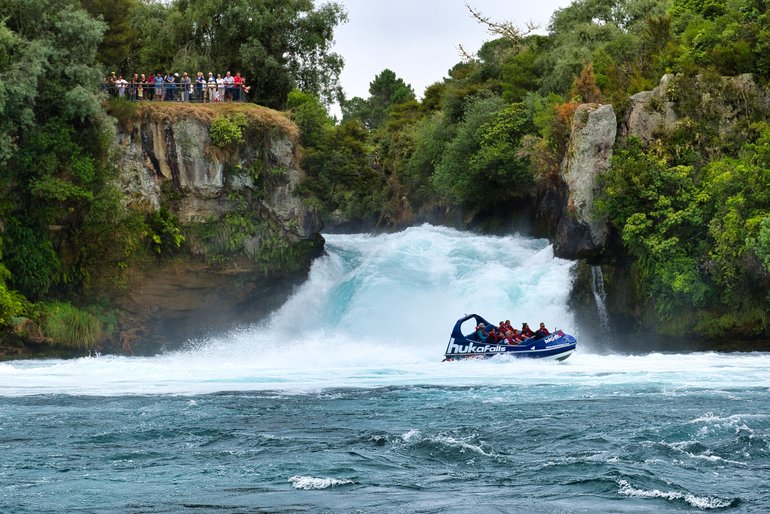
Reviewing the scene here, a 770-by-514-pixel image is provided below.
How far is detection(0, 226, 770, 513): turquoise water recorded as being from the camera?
15.7m

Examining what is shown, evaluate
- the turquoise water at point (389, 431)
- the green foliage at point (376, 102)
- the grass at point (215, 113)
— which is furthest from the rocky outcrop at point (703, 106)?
the green foliage at point (376, 102)

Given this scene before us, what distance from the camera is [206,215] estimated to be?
138ft

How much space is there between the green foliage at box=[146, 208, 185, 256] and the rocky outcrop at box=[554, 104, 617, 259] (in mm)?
14305

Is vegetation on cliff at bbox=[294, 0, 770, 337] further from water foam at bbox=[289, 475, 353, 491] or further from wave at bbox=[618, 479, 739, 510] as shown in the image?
water foam at bbox=[289, 475, 353, 491]

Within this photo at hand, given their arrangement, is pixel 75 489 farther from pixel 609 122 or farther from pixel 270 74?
pixel 270 74

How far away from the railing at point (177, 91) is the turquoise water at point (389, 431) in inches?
401

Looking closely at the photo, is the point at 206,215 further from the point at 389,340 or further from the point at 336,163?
the point at 389,340

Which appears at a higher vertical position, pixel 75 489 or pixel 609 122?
pixel 609 122

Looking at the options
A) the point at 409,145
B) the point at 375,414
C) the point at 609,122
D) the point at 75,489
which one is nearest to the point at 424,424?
the point at 375,414

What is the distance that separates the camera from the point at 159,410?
24.1m

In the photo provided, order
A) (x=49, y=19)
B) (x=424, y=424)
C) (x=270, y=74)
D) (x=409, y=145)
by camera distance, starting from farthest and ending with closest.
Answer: (x=409, y=145)
(x=270, y=74)
(x=49, y=19)
(x=424, y=424)

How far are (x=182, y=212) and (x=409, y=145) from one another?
2527 centimetres

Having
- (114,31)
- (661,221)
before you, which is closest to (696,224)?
(661,221)

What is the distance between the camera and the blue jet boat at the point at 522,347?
3388 centimetres
